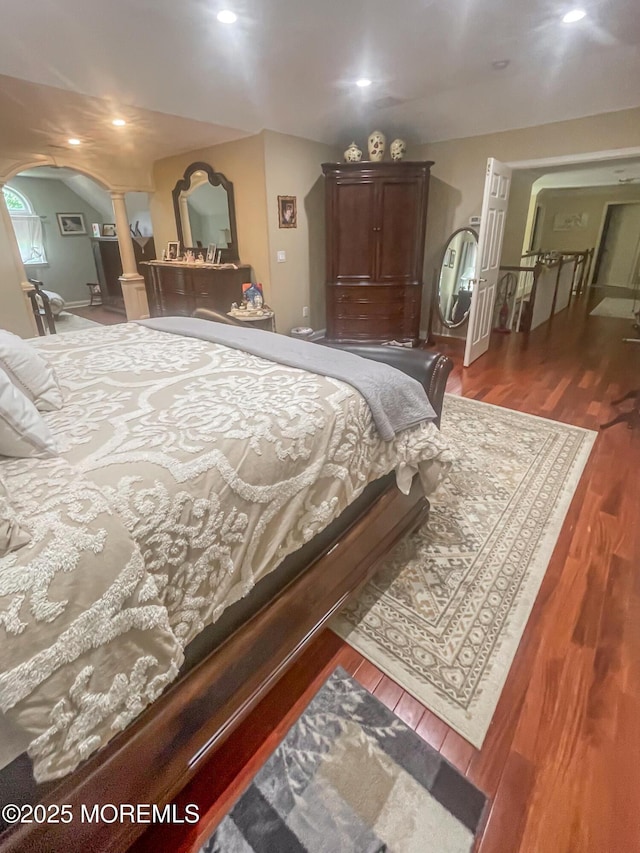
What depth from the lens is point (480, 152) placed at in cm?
435

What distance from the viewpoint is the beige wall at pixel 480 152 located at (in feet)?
12.0

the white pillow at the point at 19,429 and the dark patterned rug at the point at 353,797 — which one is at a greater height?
the white pillow at the point at 19,429

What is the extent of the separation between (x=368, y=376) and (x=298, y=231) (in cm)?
375

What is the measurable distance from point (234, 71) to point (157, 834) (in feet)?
13.5

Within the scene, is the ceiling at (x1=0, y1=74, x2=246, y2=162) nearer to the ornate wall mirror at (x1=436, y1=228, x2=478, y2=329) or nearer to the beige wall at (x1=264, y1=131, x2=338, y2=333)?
the beige wall at (x1=264, y1=131, x2=338, y2=333)

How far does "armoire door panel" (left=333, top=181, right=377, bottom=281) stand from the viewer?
427 cm

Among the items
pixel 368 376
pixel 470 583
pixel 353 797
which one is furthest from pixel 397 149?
pixel 353 797

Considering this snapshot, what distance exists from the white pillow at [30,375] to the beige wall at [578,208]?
9.96 metres

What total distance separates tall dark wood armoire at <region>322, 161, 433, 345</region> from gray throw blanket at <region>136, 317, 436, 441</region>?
2.99 metres

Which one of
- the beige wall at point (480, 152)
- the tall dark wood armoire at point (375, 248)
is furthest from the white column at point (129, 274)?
the beige wall at point (480, 152)

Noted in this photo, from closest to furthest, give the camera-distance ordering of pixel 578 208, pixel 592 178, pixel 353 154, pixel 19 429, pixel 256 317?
1. pixel 19 429
2. pixel 256 317
3. pixel 353 154
4. pixel 592 178
5. pixel 578 208

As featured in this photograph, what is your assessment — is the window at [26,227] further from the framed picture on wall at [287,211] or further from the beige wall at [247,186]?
the framed picture on wall at [287,211]

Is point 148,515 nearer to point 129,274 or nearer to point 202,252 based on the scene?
point 202,252

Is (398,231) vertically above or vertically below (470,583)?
above
